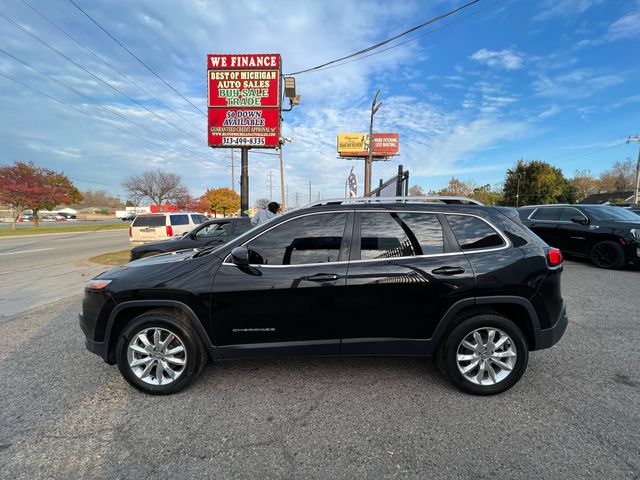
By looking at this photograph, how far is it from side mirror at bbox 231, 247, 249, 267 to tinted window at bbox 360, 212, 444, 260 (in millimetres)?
1003

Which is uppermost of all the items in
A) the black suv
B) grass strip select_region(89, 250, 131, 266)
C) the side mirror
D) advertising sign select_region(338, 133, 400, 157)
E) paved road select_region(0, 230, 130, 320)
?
advertising sign select_region(338, 133, 400, 157)

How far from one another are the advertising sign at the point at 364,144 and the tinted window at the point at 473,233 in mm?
58078

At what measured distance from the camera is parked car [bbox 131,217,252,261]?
7.51 m

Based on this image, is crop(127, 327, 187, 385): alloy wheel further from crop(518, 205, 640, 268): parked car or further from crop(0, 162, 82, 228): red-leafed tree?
crop(0, 162, 82, 228): red-leafed tree

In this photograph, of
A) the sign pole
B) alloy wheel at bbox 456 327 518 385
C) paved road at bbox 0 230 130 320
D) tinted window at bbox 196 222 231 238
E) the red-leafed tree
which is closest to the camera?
alloy wheel at bbox 456 327 518 385

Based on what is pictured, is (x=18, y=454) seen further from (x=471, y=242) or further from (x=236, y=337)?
(x=471, y=242)

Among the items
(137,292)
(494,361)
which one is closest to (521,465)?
(494,361)

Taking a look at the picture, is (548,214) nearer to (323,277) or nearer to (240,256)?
(323,277)

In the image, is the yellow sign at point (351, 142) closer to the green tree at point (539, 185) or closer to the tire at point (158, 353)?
the green tree at point (539, 185)

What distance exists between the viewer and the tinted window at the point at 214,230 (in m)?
8.19

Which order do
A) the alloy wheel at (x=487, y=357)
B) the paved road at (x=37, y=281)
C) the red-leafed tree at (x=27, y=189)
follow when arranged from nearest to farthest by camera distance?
the alloy wheel at (x=487, y=357), the paved road at (x=37, y=281), the red-leafed tree at (x=27, y=189)

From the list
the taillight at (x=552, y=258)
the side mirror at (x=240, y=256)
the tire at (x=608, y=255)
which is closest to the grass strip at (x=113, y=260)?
the side mirror at (x=240, y=256)

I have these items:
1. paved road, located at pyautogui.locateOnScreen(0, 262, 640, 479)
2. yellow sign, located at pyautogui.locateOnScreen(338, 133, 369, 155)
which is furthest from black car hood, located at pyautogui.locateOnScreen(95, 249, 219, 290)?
yellow sign, located at pyautogui.locateOnScreen(338, 133, 369, 155)

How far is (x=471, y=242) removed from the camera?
272 cm
